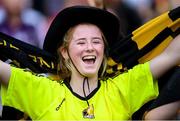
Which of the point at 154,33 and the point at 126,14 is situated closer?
the point at 154,33

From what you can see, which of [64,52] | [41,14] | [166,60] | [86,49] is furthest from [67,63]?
[41,14]

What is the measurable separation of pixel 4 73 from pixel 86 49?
421 mm

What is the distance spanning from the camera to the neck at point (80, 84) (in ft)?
11.3

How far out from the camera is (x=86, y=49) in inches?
135

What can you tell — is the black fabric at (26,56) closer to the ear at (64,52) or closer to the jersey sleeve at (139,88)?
the ear at (64,52)

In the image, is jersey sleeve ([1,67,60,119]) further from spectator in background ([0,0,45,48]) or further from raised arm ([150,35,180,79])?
spectator in background ([0,0,45,48])

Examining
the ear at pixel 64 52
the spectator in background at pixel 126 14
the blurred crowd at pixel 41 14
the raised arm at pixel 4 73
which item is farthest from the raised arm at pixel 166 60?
the spectator in background at pixel 126 14

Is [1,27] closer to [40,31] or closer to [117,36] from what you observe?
[40,31]

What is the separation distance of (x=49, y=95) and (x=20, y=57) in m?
0.30

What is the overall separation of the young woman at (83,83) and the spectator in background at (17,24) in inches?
71.0

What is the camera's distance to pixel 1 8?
222 inches

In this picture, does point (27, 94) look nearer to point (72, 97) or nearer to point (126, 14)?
point (72, 97)

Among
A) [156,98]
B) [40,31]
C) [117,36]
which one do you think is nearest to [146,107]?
[156,98]

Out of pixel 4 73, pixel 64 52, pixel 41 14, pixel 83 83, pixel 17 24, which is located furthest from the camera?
pixel 41 14
